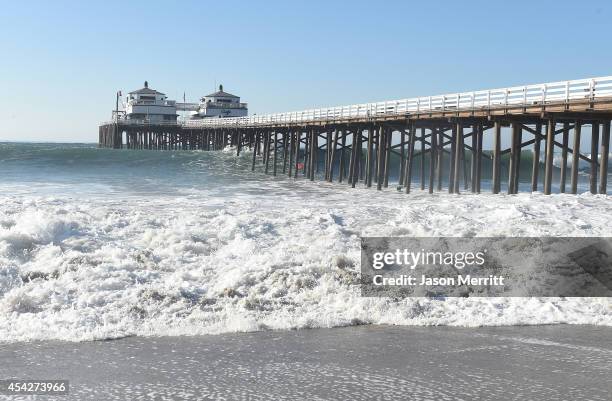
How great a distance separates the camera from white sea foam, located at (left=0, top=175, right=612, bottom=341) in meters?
8.62

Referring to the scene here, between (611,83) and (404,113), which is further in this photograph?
(404,113)

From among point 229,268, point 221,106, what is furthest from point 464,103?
point 221,106

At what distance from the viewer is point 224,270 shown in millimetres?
10516

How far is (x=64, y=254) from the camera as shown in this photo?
10922 millimetres

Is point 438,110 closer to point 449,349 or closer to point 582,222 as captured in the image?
point 582,222

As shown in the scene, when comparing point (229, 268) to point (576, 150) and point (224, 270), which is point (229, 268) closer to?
point (224, 270)

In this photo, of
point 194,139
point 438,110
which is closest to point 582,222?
point 438,110

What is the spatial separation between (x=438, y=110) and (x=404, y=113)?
7.97ft

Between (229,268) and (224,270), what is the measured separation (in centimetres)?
11

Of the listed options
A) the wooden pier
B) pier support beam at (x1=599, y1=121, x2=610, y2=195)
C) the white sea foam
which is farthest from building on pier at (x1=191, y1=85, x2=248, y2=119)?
the white sea foam

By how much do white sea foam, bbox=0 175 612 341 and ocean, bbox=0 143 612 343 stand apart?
0.03m

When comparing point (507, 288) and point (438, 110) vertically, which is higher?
point (438, 110)

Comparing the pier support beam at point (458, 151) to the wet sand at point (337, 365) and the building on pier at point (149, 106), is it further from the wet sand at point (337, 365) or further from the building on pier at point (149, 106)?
the building on pier at point (149, 106)

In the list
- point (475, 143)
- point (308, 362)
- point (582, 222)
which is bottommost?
point (308, 362)
